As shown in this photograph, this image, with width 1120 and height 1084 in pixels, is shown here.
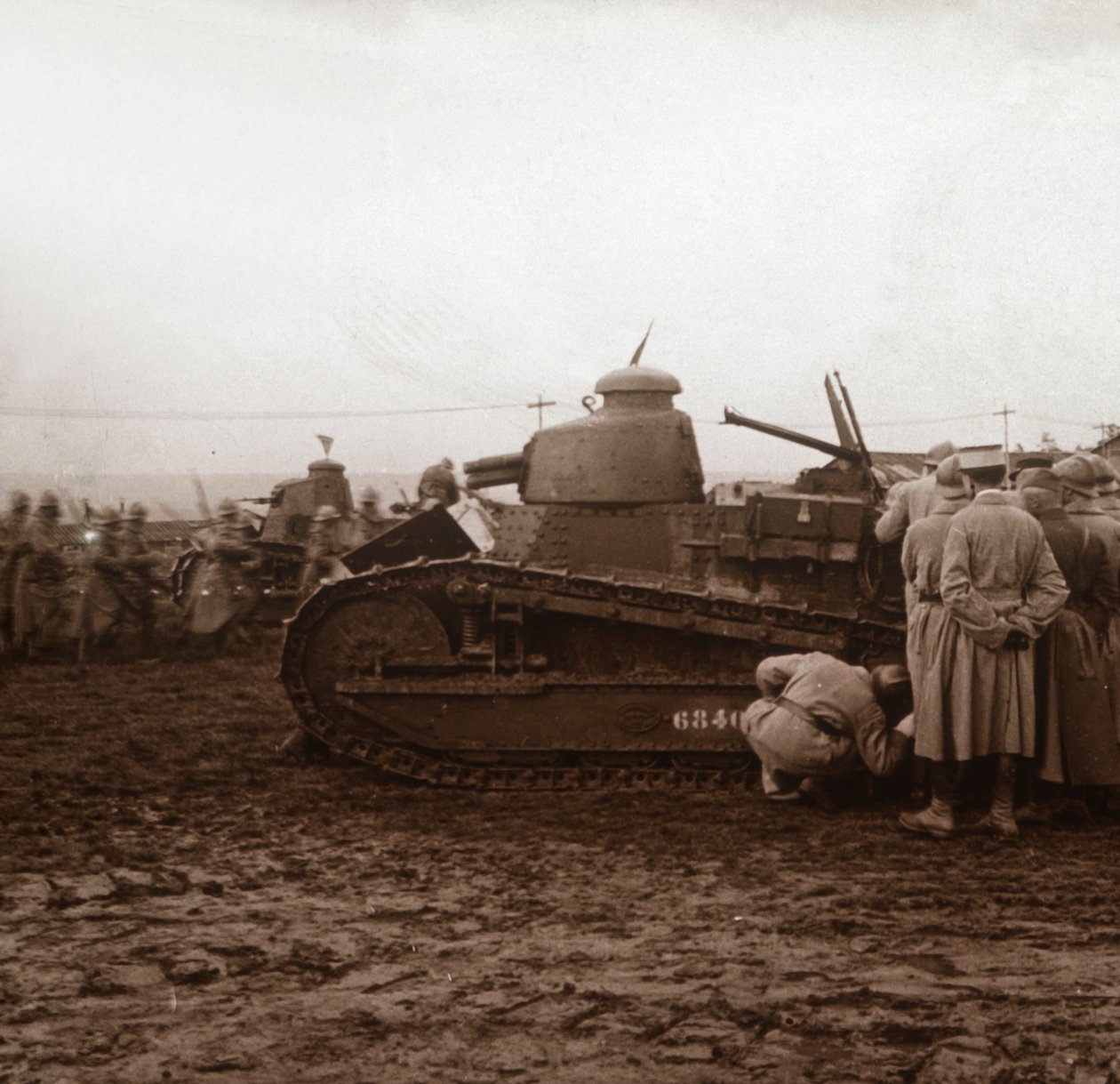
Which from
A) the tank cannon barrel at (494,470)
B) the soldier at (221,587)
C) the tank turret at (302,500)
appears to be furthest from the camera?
the tank turret at (302,500)

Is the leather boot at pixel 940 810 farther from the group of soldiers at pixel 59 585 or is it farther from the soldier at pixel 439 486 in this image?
the group of soldiers at pixel 59 585

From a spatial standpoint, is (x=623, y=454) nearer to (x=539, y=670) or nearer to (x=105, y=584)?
(x=539, y=670)

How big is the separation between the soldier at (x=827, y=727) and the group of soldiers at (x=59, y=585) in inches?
422

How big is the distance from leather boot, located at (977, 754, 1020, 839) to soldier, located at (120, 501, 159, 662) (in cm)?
1167

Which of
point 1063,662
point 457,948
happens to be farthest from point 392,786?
point 1063,662

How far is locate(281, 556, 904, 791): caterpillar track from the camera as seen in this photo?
862 centimetres

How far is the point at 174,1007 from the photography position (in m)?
4.71

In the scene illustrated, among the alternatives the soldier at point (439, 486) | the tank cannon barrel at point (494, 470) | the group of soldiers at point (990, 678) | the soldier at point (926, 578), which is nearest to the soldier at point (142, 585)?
the soldier at point (439, 486)

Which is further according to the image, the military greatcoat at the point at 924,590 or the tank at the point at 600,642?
the tank at the point at 600,642

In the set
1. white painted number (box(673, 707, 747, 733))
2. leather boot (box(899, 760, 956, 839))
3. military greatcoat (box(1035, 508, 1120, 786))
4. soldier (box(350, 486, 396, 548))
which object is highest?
soldier (box(350, 486, 396, 548))

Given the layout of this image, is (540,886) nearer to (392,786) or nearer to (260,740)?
(392,786)

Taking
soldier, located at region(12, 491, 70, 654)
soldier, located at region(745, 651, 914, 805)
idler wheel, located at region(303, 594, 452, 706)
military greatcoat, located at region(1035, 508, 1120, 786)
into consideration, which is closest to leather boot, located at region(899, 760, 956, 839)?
soldier, located at region(745, 651, 914, 805)

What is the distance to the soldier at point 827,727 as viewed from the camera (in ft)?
24.9

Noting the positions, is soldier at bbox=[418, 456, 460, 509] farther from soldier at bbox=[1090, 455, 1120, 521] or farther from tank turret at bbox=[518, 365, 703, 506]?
soldier at bbox=[1090, 455, 1120, 521]
